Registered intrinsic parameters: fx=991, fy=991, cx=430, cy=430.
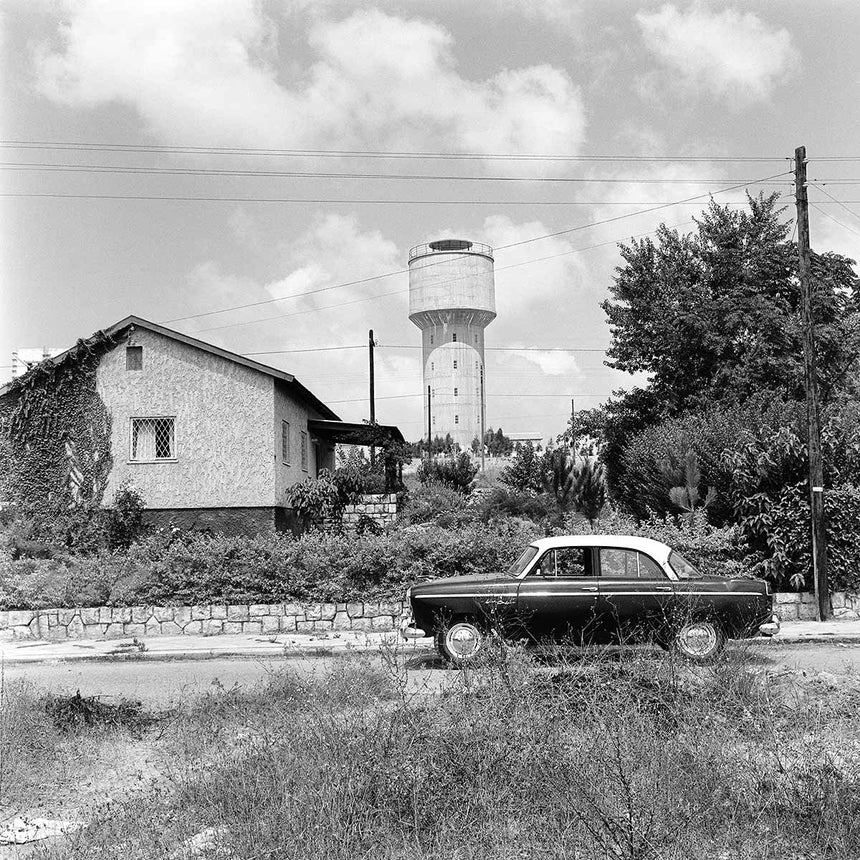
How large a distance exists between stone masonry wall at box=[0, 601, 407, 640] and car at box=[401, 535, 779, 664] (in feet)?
16.5

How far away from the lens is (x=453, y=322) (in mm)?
92812

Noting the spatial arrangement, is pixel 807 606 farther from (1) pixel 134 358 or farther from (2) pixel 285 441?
(1) pixel 134 358

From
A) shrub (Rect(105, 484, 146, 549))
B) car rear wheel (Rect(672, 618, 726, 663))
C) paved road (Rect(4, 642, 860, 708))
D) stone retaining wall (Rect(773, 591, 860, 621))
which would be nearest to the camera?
paved road (Rect(4, 642, 860, 708))

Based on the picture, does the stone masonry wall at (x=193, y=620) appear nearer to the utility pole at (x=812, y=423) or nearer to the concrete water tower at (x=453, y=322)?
the utility pole at (x=812, y=423)

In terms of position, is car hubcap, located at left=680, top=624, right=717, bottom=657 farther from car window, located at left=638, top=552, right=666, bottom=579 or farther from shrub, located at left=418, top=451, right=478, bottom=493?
shrub, located at left=418, top=451, right=478, bottom=493

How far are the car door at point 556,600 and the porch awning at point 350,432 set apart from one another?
20049 mm

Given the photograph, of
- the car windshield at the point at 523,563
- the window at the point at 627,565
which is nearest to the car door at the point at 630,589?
the window at the point at 627,565

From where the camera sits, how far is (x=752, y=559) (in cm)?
1831

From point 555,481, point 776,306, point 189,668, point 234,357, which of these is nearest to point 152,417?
point 234,357

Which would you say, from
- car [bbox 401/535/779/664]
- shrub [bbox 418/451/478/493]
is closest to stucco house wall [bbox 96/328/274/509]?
shrub [bbox 418/451/478/493]

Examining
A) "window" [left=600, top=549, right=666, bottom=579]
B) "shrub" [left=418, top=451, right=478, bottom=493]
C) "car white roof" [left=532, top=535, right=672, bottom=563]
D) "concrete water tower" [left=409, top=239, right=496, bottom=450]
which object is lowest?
"window" [left=600, top=549, right=666, bottom=579]

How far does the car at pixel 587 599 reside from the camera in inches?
444

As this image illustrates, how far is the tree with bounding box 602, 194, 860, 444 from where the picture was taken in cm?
3048

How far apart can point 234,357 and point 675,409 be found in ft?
49.0
